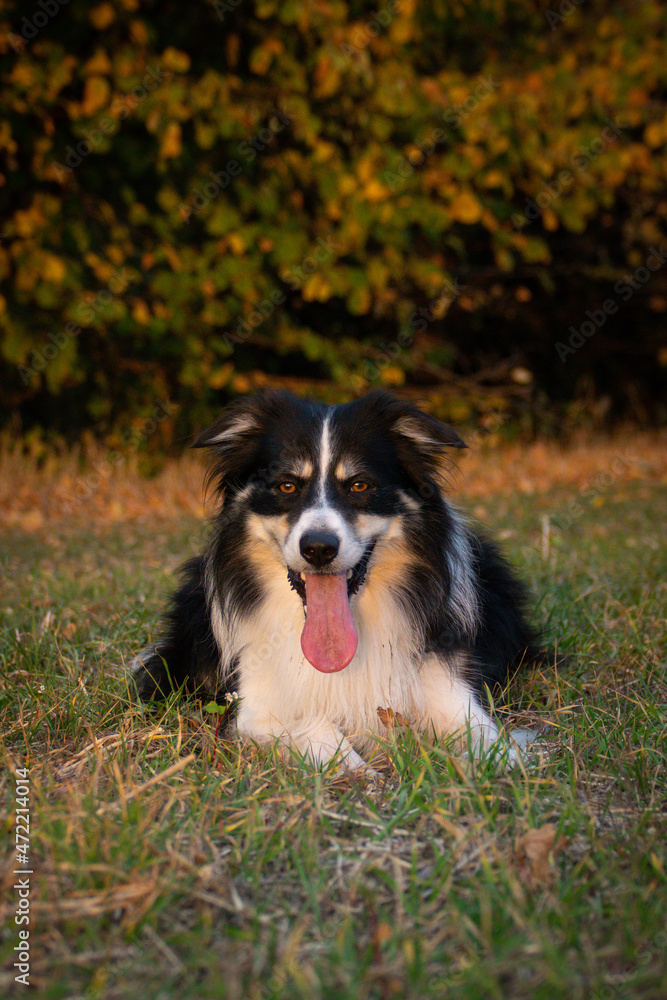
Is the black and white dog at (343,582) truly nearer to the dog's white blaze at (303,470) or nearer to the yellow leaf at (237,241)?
the dog's white blaze at (303,470)

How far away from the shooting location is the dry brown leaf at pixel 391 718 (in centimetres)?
280

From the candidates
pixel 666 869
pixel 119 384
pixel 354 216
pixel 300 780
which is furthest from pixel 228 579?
pixel 119 384

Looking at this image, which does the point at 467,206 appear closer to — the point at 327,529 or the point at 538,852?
the point at 327,529

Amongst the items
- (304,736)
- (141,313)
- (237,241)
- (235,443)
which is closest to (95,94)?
(237,241)

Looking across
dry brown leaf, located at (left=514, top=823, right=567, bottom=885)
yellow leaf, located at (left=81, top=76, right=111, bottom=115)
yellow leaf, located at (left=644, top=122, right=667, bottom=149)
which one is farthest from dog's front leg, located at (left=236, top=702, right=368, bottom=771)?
yellow leaf, located at (left=644, top=122, right=667, bottom=149)

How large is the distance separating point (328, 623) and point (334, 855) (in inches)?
38.7

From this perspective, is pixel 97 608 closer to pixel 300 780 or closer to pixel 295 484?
pixel 295 484

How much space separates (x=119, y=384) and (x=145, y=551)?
4.17 meters

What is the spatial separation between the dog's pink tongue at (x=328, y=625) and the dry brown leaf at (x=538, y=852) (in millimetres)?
1009

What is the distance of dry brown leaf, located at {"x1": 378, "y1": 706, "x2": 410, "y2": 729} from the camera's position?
9.19ft

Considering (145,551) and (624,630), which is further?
(145,551)

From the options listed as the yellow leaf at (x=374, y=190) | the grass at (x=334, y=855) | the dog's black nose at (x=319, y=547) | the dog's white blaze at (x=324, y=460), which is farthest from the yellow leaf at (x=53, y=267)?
the dog's black nose at (x=319, y=547)

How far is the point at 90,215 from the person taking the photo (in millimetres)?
7941

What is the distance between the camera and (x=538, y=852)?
6.15 ft
